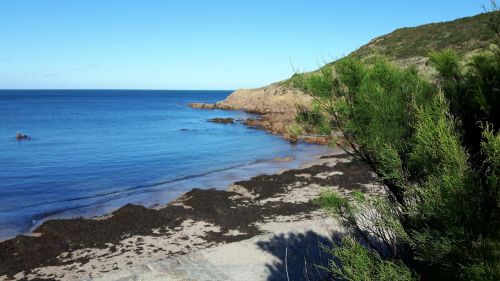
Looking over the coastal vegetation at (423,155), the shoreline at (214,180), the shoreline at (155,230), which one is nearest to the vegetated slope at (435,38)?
the shoreline at (214,180)

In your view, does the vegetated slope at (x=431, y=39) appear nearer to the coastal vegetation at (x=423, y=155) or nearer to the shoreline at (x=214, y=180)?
the shoreline at (x=214, y=180)

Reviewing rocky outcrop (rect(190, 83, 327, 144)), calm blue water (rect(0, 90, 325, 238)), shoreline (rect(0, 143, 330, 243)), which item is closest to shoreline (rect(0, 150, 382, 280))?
shoreline (rect(0, 143, 330, 243))

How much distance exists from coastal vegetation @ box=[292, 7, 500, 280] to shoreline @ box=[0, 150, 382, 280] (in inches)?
175

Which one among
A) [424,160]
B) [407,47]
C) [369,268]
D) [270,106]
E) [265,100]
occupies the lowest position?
[270,106]

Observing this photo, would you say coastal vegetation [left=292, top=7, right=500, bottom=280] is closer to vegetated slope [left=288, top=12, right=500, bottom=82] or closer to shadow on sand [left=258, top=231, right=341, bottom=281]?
shadow on sand [left=258, top=231, right=341, bottom=281]

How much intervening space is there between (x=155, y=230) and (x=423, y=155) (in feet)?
50.0

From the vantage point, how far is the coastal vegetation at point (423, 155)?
5.21m

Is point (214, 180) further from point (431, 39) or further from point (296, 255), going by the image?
point (431, 39)

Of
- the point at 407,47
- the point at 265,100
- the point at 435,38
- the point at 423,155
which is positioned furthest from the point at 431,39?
the point at 423,155

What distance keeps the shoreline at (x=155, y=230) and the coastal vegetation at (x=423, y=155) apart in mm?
4456

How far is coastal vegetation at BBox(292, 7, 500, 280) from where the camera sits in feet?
17.1

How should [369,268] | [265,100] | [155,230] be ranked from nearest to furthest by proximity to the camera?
[369,268], [155,230], [265,100]

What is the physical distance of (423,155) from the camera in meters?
6.10

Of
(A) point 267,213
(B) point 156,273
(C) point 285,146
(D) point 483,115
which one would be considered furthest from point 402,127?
(C) point 285,146
